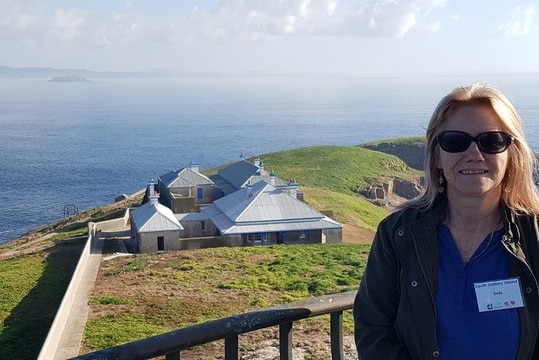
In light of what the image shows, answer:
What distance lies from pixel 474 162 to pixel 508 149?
184 millimetres

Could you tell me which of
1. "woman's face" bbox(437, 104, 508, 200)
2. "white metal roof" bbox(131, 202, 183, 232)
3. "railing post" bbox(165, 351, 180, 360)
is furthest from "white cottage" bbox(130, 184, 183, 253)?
"woman's face" bbox(437, 104, 508, 200)

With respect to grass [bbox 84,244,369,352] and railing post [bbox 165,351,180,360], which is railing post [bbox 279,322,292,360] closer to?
railing post [bbox 165,351,180,360]

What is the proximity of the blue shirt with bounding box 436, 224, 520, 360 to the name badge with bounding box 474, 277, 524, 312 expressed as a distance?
25 millimetres

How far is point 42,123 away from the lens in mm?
176375

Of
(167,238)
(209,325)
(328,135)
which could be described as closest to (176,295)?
(167,238)

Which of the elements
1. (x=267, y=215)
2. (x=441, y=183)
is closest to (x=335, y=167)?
(x=267, y=215)

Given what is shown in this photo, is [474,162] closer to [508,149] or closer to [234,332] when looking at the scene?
[508,149]

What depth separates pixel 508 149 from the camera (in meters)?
3.43

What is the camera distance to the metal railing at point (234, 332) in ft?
10.5

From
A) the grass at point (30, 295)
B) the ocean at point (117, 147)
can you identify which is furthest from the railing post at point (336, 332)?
the ocean at point (117, 147)

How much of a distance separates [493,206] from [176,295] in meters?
17.3

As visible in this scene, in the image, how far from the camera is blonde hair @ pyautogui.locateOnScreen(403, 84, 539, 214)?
340 centimetres

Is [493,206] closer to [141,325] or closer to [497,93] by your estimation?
[497,93]

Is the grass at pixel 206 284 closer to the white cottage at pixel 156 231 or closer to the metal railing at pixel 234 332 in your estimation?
the white cottage at pixel 156 231
